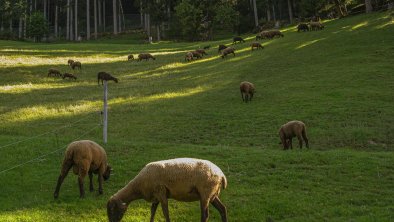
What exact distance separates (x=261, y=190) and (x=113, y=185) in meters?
4.96

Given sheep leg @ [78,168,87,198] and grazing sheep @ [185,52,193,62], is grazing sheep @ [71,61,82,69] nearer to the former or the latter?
grazing sheep @ [185,52,193,62]

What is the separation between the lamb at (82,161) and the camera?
13.5 m

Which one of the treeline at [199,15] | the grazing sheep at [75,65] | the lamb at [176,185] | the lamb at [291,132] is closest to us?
the lamb at [176,185]

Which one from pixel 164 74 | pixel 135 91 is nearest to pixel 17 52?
pixel 164 74

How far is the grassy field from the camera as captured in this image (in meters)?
13.3

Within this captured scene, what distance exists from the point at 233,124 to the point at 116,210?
16411mm

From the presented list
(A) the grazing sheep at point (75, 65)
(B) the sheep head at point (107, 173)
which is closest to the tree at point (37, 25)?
(A) the grazing sheep at point (75, 65)

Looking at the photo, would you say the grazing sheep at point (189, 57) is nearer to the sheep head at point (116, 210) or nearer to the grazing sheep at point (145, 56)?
the grazing sheep at point (145, 56)

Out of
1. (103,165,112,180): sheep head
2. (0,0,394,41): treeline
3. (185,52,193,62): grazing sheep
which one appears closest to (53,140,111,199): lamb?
(103,165,112,180): sheep head

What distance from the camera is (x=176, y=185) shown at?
10547mm

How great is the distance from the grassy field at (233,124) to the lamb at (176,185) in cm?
167

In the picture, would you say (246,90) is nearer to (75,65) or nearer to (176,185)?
(176,185)

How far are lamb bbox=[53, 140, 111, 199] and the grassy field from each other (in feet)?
1.76

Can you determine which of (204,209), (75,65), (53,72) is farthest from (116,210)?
(75,65)
